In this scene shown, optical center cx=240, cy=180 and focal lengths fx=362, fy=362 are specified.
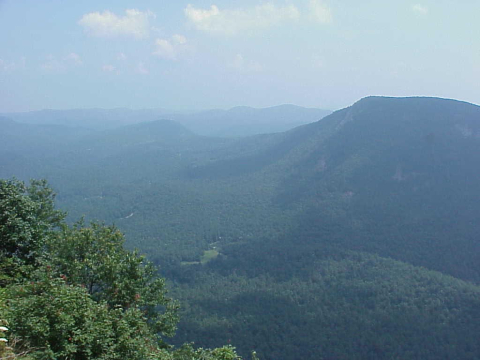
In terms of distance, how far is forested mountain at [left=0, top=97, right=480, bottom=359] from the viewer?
139 ft

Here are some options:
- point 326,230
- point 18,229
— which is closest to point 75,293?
point 18,229

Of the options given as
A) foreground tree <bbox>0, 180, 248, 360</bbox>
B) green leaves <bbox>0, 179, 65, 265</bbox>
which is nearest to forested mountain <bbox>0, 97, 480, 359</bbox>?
foreground tree <bbox>0, 180, 248, 360</bbox>

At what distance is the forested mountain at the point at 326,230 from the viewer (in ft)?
139

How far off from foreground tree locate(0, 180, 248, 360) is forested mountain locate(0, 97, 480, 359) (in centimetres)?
2655

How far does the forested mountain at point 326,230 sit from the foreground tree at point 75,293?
26.5 meters

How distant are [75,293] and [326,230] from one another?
68262 millimetres

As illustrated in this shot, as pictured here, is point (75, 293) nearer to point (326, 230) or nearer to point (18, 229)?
point (18, 229)

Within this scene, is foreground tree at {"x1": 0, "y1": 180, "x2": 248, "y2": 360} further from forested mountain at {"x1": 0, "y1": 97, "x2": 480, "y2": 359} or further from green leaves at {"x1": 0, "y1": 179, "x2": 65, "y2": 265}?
forested mountain at {"x1": 0, "y1": 97, "x2": 480, "y2": 359}

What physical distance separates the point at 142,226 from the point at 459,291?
2581 inches

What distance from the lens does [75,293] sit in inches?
406

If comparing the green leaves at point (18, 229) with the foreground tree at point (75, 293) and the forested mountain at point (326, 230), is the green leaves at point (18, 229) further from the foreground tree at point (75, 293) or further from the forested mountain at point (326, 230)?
the forested mountain at point (326, 230)

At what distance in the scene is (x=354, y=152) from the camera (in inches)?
3927

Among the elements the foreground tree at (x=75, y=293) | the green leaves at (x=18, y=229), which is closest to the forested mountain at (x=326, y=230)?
the foreground tree at (x=75, y=293)

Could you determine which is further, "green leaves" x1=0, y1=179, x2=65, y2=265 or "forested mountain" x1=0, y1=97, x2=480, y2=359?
"forested mountain" x1=0, y1=97, x2=480, y2=359
